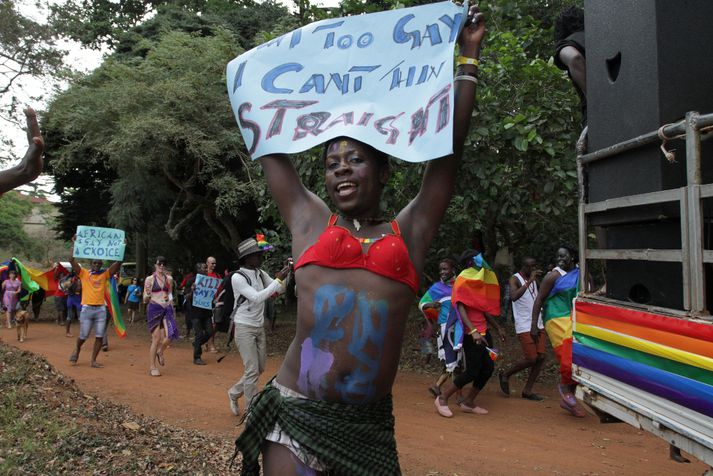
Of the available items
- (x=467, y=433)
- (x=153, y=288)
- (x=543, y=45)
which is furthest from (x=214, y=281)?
(x=543, y=45)

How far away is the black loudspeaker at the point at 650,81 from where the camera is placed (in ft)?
7.31

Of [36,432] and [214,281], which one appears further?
[214,281]

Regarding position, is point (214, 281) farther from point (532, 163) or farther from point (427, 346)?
point (532, 163)

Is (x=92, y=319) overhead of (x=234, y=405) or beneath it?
overhead

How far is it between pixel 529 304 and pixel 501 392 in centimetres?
142

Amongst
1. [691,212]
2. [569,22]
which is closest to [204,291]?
[569,22]

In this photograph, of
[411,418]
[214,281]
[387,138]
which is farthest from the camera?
[214,281]

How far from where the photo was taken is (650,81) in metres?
2.29

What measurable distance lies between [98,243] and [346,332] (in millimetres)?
7988

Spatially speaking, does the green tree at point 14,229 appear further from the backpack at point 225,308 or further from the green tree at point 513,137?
the green tree at point 513,137

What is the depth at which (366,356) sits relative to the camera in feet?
6.77

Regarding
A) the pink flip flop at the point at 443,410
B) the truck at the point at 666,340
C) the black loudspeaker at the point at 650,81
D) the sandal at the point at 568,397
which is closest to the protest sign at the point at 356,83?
the black loudspeaker at the point at 650,81

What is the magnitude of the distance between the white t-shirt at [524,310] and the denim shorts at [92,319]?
20.6 ft

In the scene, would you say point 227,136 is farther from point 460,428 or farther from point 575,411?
point 575,411
